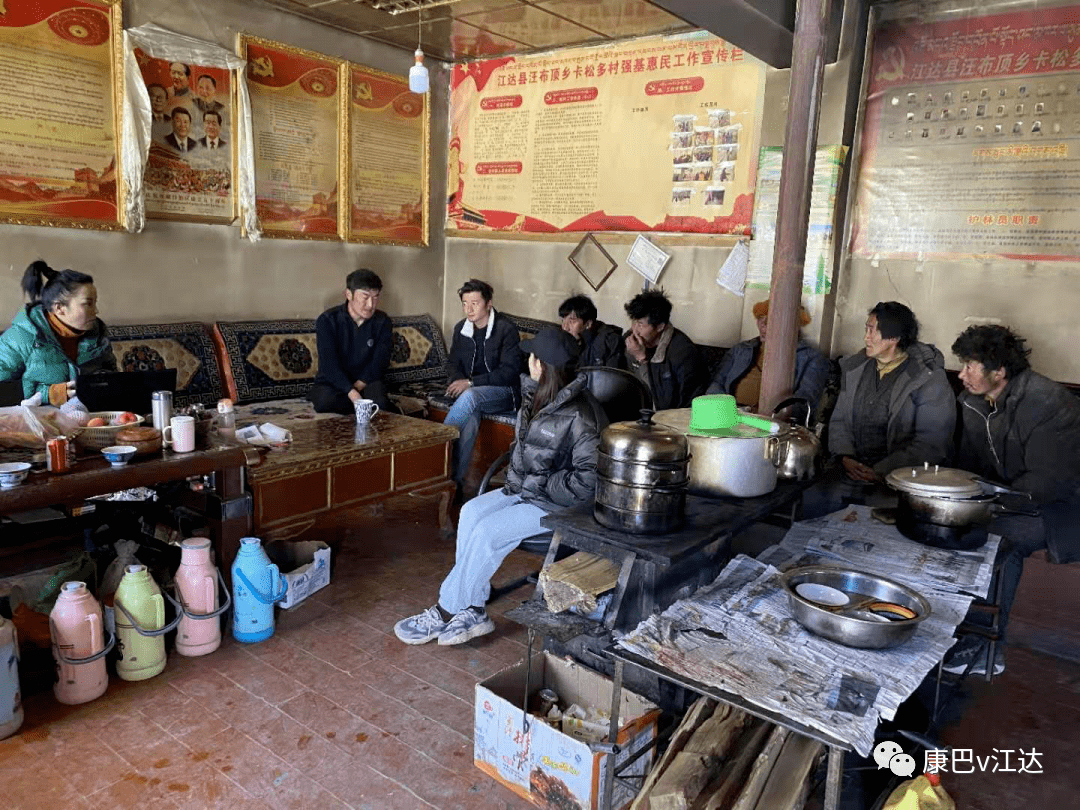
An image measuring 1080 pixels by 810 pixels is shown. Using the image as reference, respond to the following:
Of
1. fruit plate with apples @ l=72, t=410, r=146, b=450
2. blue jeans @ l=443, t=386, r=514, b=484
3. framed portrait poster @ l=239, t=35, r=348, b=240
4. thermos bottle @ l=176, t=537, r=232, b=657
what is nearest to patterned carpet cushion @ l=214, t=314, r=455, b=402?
framed portrait poster @ l=239, t=35, r=348, b=240

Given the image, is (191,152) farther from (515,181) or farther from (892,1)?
(892,1)

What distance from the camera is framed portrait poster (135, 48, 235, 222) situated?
462 cm

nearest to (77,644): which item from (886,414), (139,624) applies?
(139,624)

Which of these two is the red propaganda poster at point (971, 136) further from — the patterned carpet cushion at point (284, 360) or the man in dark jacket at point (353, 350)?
the patterned carpet cushion at point (284, 360)

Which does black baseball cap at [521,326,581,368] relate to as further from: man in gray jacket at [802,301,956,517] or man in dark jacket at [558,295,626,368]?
man in dark jacket at [558,295,626,368]

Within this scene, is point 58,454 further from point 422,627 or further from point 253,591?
point 422,627

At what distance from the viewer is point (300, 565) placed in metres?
3.53

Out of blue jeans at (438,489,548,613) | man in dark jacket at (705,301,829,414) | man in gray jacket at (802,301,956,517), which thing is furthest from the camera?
man in dark jacket at (705,301,829,414)

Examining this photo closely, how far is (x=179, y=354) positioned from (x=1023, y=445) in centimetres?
456

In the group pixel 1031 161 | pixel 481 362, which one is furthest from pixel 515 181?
pixel 1031 161

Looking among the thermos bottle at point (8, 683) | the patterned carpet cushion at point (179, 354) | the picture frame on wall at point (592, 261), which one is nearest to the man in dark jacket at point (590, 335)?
the picture frame on wall at point (592, 261)

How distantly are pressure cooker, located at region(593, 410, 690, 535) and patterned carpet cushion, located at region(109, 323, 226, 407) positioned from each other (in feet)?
11.1

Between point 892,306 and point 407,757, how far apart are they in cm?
265

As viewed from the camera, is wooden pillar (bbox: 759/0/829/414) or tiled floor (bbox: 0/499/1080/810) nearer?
tiled floor (bbox: 0/499/1080/810)
